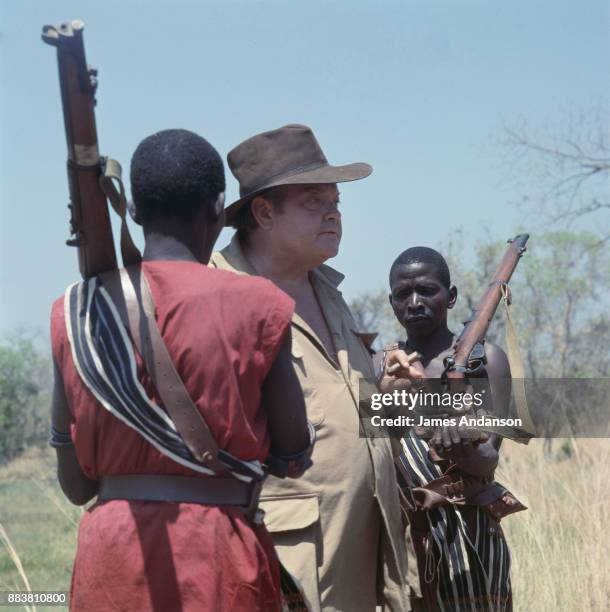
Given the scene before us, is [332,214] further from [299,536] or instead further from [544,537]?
[544,537]

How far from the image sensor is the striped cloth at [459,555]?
13.4 feet

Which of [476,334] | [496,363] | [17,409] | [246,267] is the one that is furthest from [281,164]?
[17,409]

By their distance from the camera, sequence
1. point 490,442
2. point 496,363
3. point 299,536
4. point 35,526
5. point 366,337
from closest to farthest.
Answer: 1. point 299,536
2. point 366,337
3. point 490,442
4. point 496,363
5. point 35,526

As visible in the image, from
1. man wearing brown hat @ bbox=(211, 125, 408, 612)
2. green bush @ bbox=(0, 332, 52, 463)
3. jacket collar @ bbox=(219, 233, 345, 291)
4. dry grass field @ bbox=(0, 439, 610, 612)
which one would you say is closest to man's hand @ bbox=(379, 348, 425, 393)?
man wearing brown hat @ bbox=(211, 125, 408, 612)

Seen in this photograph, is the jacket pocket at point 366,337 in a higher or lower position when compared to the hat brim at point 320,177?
lower

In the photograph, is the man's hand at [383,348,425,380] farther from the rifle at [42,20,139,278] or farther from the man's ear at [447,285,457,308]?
the rifle at [42,20,139,278]

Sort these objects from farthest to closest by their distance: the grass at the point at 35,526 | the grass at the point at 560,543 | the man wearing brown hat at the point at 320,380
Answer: the grass at the point at 35,526 → the grass at the point at 560,543 → the man wearing brown hat at the point at 320,380

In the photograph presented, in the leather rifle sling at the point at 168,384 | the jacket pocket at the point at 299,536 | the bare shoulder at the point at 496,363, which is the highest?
the leather rifle sling at the point at 168,384

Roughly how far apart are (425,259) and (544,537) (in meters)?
2.38

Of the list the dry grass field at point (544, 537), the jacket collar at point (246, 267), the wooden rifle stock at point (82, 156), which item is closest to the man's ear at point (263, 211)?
the jacket collar at point (246, 267)

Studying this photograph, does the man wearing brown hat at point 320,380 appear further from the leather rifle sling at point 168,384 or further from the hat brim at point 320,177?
the leather rifle sling at point 168,384

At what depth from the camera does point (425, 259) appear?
4.45 m

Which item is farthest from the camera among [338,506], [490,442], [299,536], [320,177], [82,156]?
[490,442]

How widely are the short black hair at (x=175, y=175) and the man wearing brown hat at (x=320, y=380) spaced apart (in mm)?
1107
